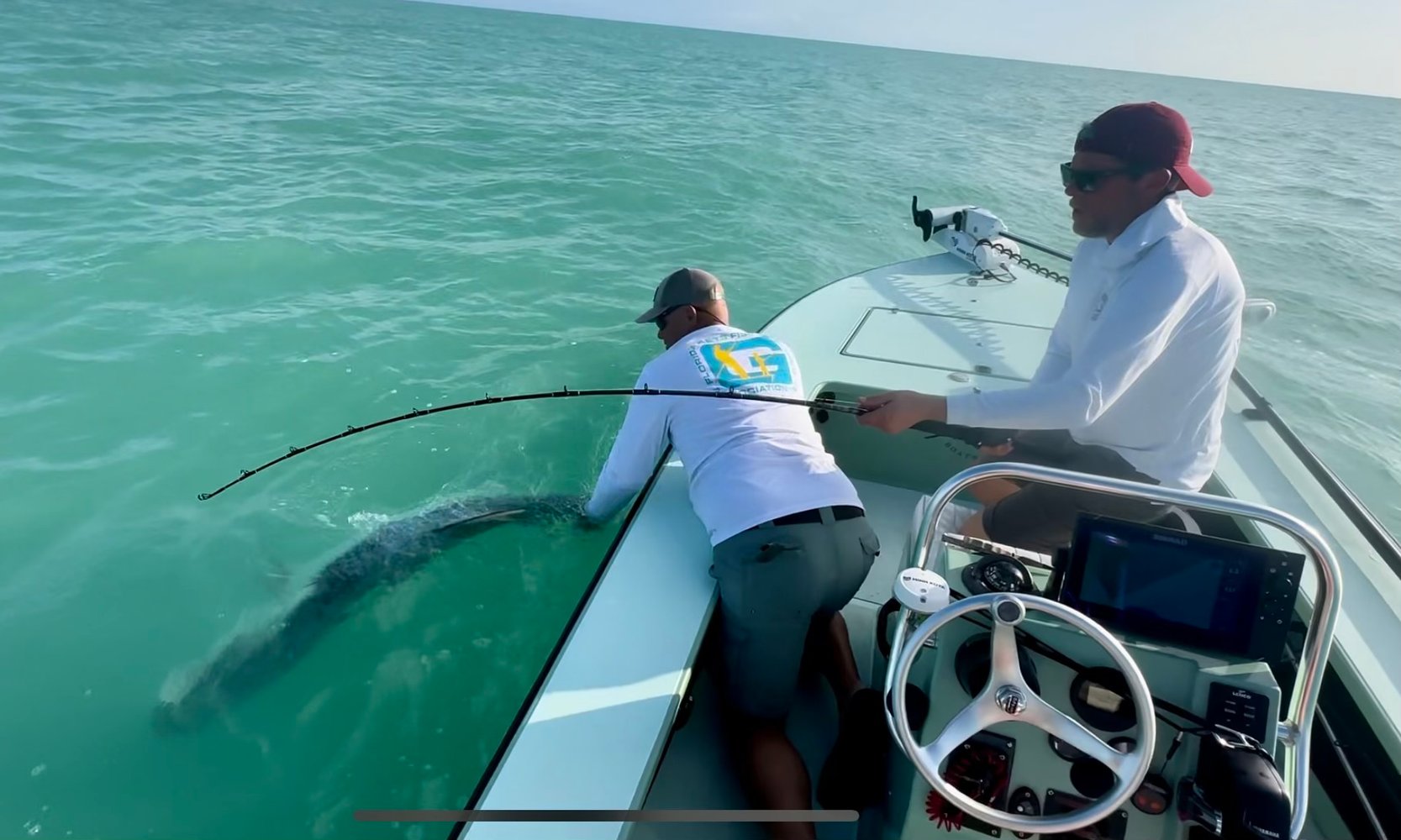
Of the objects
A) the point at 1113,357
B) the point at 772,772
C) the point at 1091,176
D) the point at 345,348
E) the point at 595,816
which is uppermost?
the point at 1091,176

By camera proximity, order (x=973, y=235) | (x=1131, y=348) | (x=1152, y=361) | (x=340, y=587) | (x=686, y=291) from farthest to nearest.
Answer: (x=973, y=235)
(x=340, y=587)
(x=686, y=291)
(x=1152, y=361)
(x=1131, y=348)

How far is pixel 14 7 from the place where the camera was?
22625 millimetres

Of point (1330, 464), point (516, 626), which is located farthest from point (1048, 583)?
point (1330, 464)

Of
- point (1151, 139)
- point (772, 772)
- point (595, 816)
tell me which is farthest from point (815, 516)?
point (1151, 139)

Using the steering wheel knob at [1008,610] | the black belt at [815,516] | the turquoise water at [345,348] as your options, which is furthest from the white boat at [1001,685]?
the turquoise water at [345,348]

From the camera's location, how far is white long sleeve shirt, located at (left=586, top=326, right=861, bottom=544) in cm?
222

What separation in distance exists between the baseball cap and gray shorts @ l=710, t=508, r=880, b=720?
38.7 inches

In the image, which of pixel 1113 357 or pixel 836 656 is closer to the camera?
pixel 1113 357

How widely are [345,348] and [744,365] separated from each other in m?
4.35

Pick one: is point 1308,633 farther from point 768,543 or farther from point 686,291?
point 686,291

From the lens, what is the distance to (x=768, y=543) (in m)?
2.11

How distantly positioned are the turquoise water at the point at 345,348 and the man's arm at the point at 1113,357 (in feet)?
6.92

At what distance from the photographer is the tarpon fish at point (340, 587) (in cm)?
312

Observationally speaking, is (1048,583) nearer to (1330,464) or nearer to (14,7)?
(1330,464)
